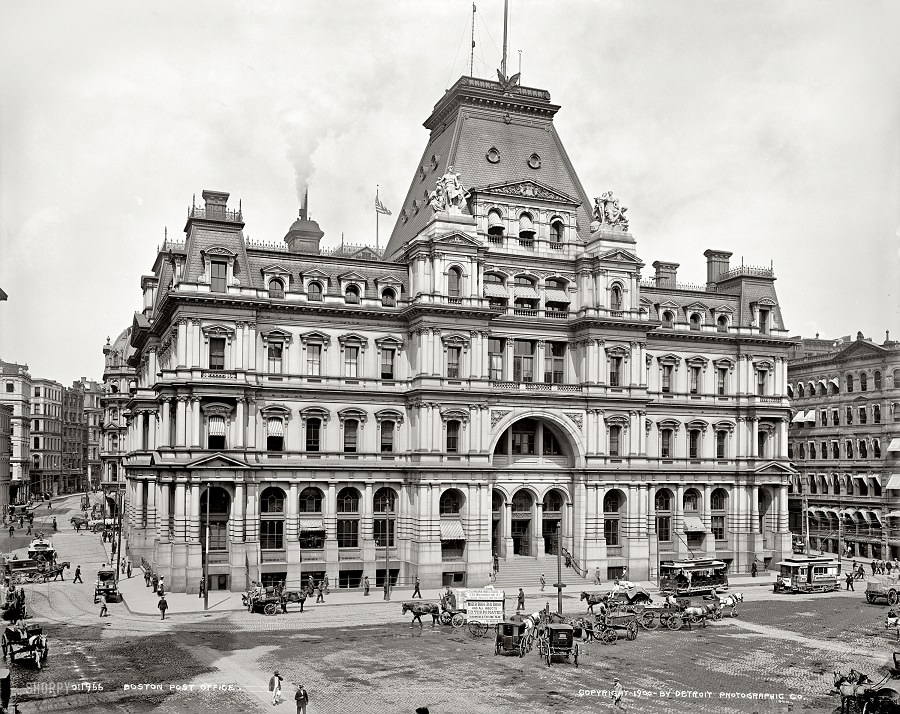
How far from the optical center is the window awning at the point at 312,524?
2515 inches

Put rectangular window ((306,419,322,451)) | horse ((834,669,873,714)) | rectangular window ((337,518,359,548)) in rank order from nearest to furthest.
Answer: horse ((834,669,873,714))
rectangular window ((337,518,359,548))
rectangular window ((306,419,322,451))

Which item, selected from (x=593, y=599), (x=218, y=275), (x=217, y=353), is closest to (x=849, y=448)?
(x=593, y=599)

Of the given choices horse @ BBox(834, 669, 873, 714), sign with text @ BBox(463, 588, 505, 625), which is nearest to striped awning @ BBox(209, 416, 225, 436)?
sign with text @ BBox(463, 588, 505, 625)

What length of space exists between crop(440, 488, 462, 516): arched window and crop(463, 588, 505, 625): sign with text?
59.8ft

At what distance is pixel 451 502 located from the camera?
66.8m

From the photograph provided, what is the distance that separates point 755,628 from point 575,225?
3292 centimetres

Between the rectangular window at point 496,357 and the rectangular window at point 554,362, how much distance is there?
3.56 meters

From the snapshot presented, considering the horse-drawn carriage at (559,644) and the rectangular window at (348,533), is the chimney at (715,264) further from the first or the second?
the horse-drawn carriage at (559,644)

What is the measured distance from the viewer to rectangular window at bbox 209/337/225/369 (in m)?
62.3

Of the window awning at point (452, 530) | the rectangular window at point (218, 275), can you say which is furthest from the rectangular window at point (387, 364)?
the rectangular window at point (218, 275)

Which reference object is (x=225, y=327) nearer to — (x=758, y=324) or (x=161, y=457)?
(x=161, y=457)

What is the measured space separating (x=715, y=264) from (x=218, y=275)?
140 feet

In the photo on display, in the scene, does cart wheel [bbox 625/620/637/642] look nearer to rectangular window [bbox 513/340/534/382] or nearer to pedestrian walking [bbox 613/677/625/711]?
pedestrian walking [bbox 613/677/625/711]

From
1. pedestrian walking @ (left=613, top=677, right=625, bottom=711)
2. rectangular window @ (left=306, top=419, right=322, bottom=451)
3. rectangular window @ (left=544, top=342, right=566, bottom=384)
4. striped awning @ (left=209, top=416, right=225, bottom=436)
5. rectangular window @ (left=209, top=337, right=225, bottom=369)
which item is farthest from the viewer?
rectangular window @ (left=544, top=342, right=566, bottom=384)
